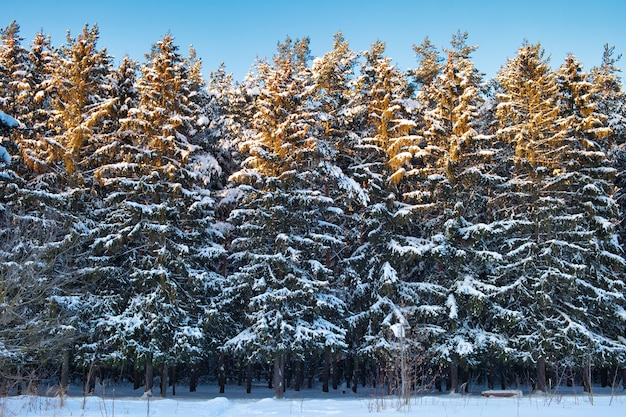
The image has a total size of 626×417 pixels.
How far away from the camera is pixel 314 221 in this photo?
2423 cm

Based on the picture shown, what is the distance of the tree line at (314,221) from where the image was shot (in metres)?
21.9

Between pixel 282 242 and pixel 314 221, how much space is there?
102 inches

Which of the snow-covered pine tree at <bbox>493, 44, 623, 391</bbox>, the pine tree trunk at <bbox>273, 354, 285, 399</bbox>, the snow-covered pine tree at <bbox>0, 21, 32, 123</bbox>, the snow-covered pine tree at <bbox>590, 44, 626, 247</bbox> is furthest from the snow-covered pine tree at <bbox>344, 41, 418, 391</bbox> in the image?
the snow-covered pine tree at <bbox>0, 21, 32, 123</bbox>

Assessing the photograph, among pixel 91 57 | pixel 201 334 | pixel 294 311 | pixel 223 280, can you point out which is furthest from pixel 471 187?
pixel 91 57

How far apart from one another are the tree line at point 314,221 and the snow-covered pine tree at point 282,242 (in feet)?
0.33

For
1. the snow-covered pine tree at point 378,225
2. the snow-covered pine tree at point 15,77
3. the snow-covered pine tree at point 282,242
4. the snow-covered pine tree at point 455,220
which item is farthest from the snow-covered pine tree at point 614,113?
the snow-covered pine tree at point 15,77

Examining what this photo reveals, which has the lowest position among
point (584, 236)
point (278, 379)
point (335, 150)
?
point (278, 379)

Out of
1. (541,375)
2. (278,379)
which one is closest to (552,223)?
(541,375)

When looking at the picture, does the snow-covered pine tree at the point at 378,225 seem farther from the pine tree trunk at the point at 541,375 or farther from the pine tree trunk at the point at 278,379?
the pine tree trunk at the point at 541,375

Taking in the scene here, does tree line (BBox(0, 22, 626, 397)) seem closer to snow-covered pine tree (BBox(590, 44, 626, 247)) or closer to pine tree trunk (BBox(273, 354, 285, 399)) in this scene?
pine tree trunk (BBox(273, 354, 285, 399))

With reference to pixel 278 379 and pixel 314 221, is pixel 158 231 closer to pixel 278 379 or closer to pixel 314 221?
pixel 314 221

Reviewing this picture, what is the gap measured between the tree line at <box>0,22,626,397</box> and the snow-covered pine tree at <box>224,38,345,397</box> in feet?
A: 0.33

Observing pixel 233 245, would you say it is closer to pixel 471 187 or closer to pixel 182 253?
pixel 182 253

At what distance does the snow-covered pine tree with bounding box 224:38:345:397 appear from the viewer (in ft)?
70.3
